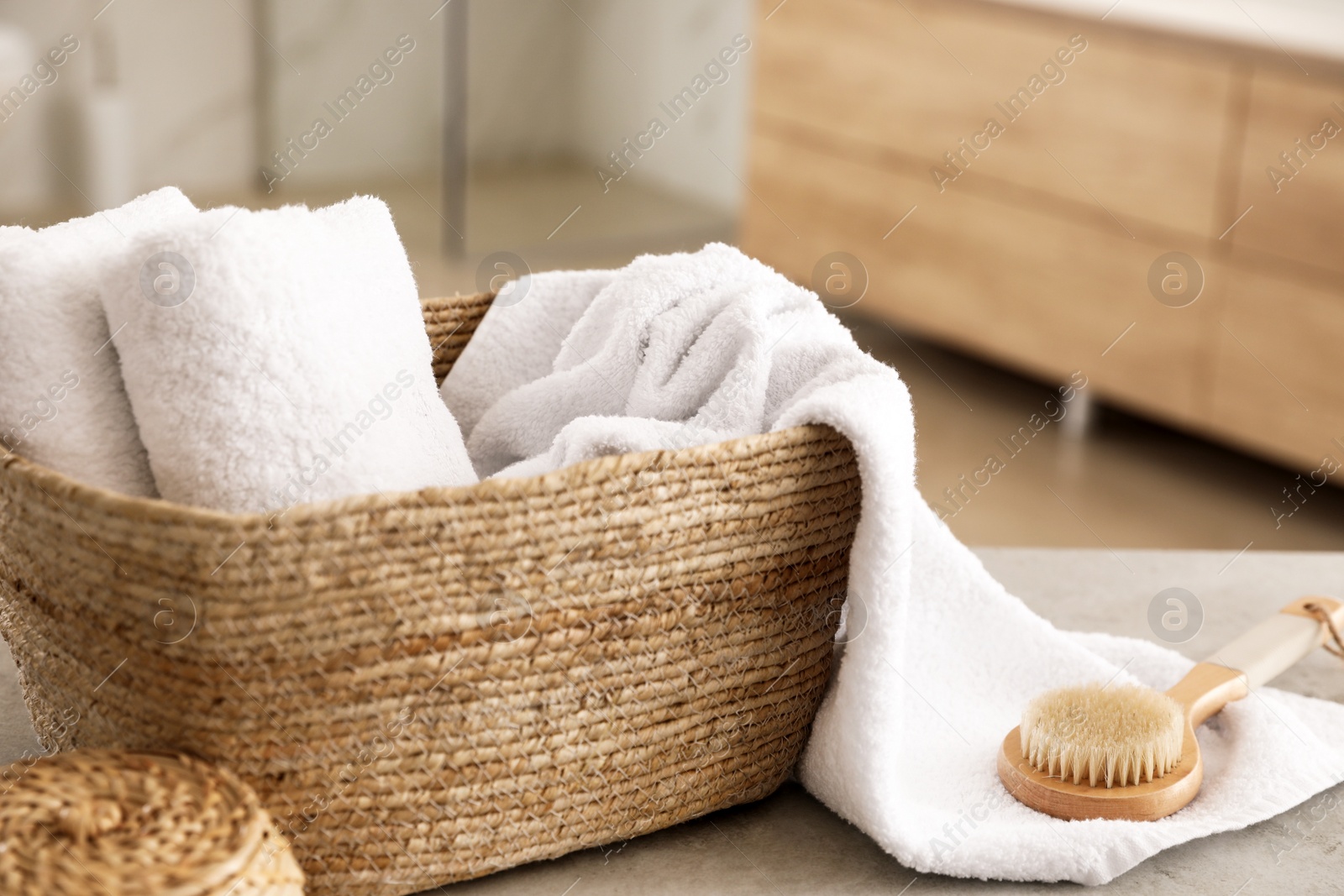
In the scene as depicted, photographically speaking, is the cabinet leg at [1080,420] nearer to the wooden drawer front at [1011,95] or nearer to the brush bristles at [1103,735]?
the wooden drawer front at [1011,95]

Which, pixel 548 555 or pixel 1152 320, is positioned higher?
pixel 548 555

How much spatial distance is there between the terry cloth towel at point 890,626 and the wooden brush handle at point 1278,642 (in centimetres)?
2

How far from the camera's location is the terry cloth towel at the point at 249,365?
653 millimetres

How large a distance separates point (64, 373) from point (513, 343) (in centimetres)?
30

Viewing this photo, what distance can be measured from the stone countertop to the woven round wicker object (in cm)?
187

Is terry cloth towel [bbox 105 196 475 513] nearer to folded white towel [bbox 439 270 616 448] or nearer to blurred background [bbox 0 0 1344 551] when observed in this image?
folded white towel [bbox 439 270 616 448]

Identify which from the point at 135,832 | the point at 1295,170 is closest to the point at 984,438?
the point at 1295,170

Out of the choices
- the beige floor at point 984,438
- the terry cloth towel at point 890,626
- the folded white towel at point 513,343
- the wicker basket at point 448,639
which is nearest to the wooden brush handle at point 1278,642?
the terry cloth towel at point 890,626

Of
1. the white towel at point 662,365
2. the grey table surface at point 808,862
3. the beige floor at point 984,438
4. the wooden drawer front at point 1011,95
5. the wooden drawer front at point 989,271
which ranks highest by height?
the white towel at point 662,365

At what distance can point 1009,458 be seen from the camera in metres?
2.43

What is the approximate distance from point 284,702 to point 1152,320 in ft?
6.32

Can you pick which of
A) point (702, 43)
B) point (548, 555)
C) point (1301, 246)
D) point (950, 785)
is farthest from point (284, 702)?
point (702, 43)

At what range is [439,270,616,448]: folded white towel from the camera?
0.91 meters

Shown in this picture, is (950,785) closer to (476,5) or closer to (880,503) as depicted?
(880,503)
